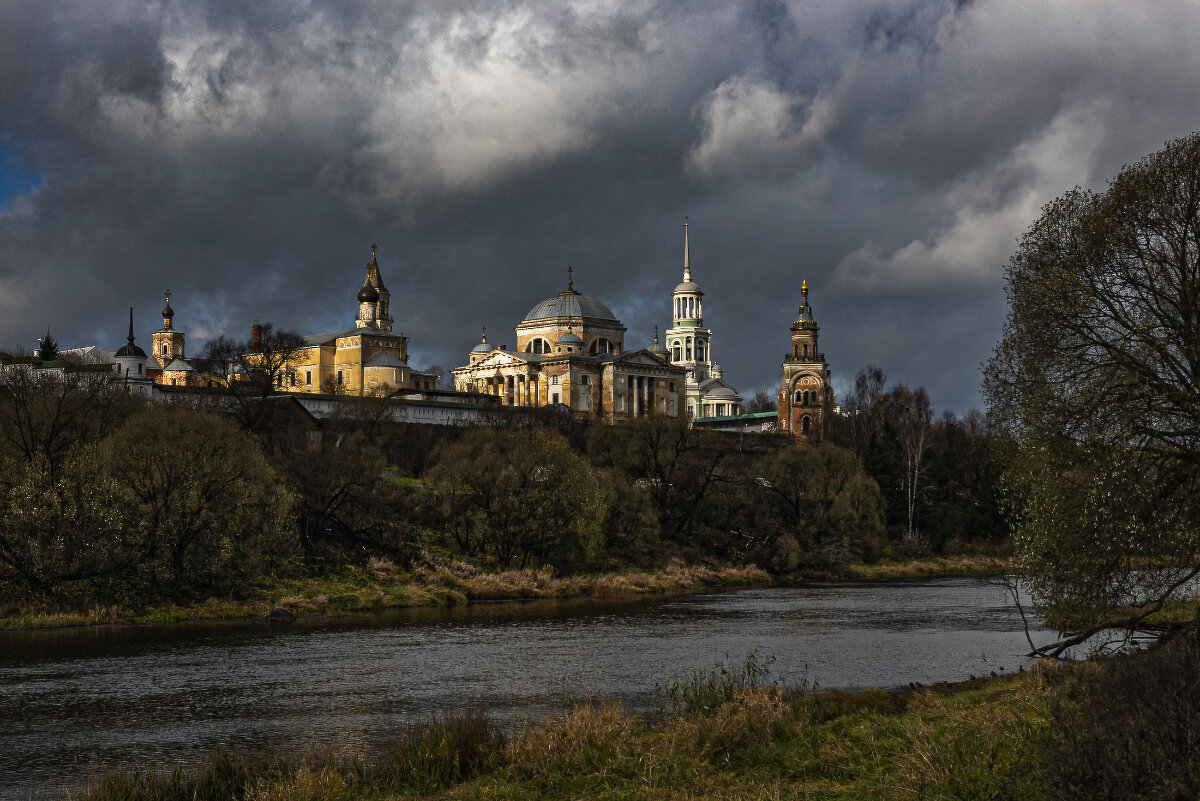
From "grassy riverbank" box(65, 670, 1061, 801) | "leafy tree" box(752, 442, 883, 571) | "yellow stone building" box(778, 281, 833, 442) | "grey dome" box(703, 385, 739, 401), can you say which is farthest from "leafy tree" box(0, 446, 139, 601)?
"grey dome" box(703, 385, 739, 401)

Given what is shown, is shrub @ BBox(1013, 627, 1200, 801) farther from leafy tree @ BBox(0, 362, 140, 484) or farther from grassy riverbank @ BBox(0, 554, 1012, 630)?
leafy tree @ BBox(0, 362, 140, 484)

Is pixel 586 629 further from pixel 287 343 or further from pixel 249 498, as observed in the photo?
pixel 287 343

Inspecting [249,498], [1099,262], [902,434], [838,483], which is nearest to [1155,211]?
[1099,262]

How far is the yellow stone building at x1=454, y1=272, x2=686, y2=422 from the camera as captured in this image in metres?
120

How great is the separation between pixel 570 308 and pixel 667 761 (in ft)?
389

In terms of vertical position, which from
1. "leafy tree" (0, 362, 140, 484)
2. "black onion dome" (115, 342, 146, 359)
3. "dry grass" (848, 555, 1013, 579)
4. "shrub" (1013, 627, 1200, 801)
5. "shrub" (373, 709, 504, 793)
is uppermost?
"black onion dome" (115, 342, 146, 359)

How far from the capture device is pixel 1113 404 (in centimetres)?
1986

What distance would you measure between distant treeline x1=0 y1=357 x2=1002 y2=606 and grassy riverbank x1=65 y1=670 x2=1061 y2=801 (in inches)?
949

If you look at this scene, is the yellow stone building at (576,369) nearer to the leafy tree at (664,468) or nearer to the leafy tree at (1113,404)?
the leafy tree at (664,468)

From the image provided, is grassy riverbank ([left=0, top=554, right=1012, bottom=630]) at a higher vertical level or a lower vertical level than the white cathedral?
lower

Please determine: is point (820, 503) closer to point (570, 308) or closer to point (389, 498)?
point (389, 498)

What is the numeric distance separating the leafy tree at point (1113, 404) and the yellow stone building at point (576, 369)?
91172mm

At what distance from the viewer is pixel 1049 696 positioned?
1598cm

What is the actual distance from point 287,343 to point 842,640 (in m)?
59.0
